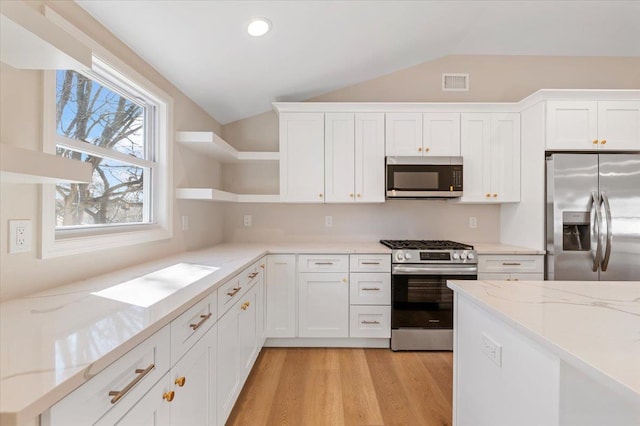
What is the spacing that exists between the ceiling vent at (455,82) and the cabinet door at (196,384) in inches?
134

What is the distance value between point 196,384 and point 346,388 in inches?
49.4

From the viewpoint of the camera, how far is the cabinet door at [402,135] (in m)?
3.07

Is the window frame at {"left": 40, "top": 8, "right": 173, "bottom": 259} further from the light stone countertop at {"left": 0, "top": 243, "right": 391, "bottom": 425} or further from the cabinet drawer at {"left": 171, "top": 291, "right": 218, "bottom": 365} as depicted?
the cabinet drawer at {"left": 171, "top": 291, "right": 218, "bottom": 365}

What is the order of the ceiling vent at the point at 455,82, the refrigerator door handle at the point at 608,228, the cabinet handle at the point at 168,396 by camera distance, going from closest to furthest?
the cabinet handle at the point at 168,396
the refrigerator door handle at the point at 608,228
the ceiling vent at the point at 455,82

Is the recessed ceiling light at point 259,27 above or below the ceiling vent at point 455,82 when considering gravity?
below

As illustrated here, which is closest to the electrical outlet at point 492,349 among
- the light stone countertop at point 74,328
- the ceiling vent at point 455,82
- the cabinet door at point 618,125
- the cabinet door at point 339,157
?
the light stone countertop at point 74,328

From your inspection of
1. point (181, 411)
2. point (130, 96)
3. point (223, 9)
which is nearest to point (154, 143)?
point (130, 96)

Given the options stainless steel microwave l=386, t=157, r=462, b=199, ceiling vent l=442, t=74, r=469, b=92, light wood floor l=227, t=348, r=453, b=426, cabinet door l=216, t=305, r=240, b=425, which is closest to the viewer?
cabinet door l=216, t=305, r=240, b=425

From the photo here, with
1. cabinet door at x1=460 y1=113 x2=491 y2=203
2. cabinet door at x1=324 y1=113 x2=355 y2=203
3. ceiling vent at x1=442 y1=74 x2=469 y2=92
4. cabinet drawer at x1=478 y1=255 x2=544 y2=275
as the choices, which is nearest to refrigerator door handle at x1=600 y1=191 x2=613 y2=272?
cabinet drawer at x1=478 y1=255 x2=544 y2=275

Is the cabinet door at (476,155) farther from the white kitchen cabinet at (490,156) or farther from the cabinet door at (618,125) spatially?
the cabinet door at (618,125)

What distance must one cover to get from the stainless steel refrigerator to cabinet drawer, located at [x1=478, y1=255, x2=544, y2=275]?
0.38 feet

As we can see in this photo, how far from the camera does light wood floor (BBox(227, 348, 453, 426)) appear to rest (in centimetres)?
191

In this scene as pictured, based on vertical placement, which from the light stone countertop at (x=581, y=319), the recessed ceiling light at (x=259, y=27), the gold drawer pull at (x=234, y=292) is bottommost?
the gold drawer pull at (x=234, y=292)

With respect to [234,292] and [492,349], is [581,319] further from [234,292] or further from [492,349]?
[234,292]
